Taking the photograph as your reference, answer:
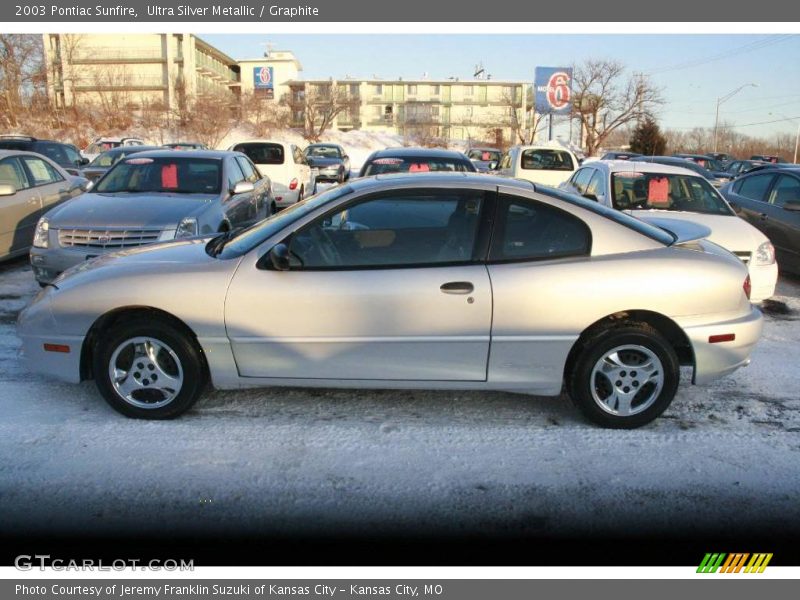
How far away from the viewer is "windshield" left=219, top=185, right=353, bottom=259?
4477 millimetres

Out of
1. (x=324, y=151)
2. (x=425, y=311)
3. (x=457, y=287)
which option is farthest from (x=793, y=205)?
(x=324, y=151)

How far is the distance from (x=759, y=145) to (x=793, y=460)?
8503cm

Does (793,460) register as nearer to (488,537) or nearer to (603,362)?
(603,362)

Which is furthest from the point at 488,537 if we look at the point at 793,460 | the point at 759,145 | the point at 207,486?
the point at 759,145

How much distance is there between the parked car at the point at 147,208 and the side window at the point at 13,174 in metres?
1.75

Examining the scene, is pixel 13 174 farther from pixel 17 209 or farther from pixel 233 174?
pixel 233 174

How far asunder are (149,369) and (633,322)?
10.2 ft

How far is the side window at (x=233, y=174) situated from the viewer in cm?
866

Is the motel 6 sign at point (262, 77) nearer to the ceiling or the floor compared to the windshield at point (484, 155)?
nearer to the ceiling

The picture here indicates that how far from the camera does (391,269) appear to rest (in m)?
4.29

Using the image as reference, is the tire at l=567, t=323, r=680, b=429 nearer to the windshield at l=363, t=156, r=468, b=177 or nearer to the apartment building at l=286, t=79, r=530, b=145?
the windshield at l=363, t=156, r=468, b=177

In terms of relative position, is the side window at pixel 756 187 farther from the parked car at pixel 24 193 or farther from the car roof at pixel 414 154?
the parked car at pixel 24 193

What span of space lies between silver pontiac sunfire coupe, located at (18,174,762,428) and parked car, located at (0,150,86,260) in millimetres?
5161

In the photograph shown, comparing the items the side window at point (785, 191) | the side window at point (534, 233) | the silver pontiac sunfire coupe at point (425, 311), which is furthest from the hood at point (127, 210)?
the side window at point (785, 191)
